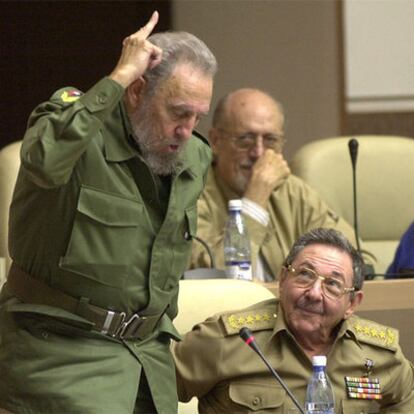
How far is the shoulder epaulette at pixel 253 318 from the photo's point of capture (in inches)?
114

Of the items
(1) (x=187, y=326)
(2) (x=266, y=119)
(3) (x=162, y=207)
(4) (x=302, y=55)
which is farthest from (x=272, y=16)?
(3) (x=162, y=207)

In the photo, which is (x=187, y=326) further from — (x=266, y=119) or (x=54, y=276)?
(x=266, y=119)

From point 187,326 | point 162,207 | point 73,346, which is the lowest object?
point 187,326

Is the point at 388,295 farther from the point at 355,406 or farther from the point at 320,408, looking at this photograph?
the point at 320,408

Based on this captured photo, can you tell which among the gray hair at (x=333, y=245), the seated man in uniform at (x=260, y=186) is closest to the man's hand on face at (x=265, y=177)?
the seated man in uniform at (x=260, y=186)

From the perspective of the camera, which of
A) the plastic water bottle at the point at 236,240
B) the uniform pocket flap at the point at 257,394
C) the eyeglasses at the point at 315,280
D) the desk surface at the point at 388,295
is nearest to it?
the uniform pocket flap at the point at 257,394

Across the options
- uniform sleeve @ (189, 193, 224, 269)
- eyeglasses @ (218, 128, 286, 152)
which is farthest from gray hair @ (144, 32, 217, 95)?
eyeglasses @ (218, 128, 286, 152)

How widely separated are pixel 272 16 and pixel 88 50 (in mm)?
932

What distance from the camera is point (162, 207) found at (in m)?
2.48

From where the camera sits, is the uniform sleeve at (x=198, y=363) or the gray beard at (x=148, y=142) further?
the uniform sleeve at (x=198, y=363)

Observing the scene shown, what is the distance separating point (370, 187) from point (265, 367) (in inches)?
70.5

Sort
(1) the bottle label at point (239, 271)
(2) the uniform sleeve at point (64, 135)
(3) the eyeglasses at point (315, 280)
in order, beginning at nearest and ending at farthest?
(2) the uniform sleeve at point (64, 135), (3) the eyeglasses at point (315, 280), (1) the bottle label at point (239, 271)

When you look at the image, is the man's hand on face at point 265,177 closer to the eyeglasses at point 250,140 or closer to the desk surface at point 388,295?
the eyeglasses at point 250,140

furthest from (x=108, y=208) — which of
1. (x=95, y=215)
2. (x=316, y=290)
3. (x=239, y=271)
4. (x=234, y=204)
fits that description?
(x=234, y=204)
